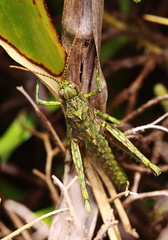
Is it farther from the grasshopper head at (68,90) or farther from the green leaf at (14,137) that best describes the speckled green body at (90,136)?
the green leaf at (14,137)

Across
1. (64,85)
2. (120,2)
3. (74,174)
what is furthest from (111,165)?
(120,2)

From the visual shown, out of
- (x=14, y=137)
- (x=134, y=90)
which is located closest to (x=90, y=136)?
(x=134, y=90)

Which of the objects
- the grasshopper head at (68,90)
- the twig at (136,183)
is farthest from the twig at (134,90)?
the grasshopper head at (68,90)

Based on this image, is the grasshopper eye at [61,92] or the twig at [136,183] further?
the twig at [136,183]

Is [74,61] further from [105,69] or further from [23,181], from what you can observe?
[23,181]

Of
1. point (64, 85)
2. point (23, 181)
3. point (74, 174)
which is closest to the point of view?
point (64, 85)

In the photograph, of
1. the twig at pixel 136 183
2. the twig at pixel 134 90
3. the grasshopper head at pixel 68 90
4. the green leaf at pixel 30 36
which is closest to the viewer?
the green leaf at pixel 30 36
